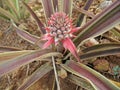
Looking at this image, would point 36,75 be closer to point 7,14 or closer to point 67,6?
point 67,6

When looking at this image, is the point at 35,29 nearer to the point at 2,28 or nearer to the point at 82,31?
the point at 2,28

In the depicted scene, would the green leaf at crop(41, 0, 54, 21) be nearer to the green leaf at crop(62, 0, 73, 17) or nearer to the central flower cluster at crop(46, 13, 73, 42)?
the green leaf at crop(62, 0, 73, 17)

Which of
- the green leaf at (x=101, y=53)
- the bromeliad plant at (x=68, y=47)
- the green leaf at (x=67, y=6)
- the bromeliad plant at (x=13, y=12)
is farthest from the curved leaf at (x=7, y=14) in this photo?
the green leaf at (x=101, y=53)

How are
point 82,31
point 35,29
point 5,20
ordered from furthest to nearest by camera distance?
point 5,20, point 35,29, point 82,31

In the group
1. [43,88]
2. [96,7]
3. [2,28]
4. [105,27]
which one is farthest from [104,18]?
[2,28]

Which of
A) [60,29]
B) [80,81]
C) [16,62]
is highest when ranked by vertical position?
[60,29]

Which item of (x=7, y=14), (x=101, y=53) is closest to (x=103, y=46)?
(x=101, y=53)
